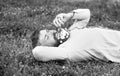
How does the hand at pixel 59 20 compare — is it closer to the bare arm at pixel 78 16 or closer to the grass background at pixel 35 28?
the bare arm at pixel 78 16

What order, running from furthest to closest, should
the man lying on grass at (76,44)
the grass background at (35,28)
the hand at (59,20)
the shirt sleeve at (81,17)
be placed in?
the shirt sleeve at (81,17), the hand at (59,20), the man lying on grass at (76,44), the grass background at (35,28)

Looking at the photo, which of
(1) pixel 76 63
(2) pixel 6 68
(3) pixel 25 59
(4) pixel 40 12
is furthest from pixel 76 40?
(4) pixel 40 12

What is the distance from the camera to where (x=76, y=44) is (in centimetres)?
613

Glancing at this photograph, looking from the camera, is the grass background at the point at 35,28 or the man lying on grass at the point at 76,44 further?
the man lying on grass at the point at 76,44

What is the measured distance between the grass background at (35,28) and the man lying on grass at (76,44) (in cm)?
13

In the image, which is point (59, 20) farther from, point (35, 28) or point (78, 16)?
point (35, 28)

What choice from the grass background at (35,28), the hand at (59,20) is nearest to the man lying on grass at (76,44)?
the hand at (59,20)

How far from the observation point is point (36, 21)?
875 cm

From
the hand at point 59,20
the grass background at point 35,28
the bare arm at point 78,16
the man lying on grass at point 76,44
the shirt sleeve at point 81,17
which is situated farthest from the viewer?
the shirt sleeve at point 81,17

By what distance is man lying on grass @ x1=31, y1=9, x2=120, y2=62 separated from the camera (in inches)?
233

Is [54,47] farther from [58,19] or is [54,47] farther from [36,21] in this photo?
[36,21]

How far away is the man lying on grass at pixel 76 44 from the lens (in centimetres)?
591

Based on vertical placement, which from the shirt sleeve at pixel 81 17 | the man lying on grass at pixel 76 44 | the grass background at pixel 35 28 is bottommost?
the grass background at pixel 35 28

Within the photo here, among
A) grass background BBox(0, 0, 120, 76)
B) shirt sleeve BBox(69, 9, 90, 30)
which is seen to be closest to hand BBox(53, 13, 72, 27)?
shirt sleeve BBox(69, 9, 90, 30)
